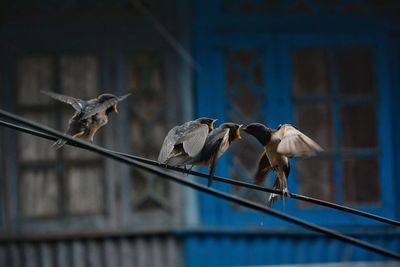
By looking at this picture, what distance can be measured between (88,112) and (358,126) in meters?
4.42

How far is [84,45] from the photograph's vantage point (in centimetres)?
1042

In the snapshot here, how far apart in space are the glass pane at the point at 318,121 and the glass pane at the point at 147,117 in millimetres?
1126

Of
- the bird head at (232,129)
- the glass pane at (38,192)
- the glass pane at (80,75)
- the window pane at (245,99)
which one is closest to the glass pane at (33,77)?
the glass pane at (80,75)

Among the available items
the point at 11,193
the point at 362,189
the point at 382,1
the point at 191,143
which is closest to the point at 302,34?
the point at 382,1

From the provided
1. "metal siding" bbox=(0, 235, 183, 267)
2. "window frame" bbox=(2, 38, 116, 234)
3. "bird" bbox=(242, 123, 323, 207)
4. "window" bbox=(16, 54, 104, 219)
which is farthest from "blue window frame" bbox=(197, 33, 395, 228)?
"bird" bbox=(242, 123, 323, 207)

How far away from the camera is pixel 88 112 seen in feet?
22.1

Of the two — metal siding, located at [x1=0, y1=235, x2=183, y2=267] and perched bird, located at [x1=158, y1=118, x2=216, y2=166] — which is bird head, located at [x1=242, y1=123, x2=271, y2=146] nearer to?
perched bird, located at [x1=158, y1=118, x2=216, y2=166]

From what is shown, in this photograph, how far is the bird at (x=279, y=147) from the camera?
5.88 m

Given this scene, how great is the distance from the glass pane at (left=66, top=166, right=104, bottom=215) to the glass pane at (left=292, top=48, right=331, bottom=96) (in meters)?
1.79

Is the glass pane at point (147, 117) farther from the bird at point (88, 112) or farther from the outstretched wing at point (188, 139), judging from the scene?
the outstretched wing at point (188, 139)

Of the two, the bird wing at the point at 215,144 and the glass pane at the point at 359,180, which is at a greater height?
the bird wing at the point at 215,144

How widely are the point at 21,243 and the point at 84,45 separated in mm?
1670

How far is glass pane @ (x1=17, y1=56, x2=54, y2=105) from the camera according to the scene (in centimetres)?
1045

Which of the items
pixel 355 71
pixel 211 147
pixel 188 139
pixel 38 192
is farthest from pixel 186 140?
pixel 355 71
